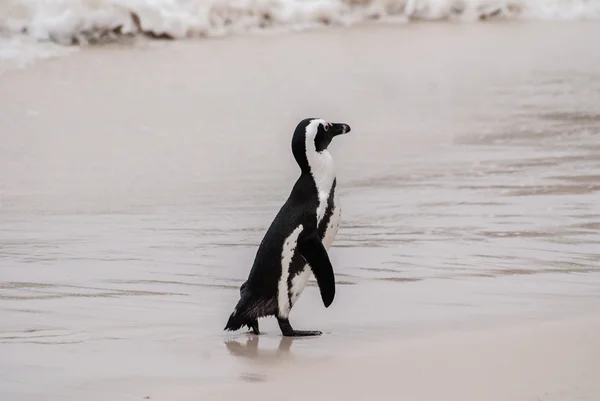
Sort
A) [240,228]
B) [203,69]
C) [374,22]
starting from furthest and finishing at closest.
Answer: [374,22] < [203,69] < [240,228]

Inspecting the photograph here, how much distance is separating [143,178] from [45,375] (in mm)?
3366

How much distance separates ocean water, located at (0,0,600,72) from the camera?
42.0ft

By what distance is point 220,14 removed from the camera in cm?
1450

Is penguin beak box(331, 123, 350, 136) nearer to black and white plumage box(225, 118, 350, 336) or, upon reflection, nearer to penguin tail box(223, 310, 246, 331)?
black and white plumage box(225, 118, 350, 336)

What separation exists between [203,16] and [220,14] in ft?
1.42

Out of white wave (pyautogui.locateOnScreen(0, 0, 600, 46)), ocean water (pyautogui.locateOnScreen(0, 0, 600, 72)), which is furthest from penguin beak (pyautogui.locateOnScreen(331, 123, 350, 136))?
white wave (pyautogui.locateOnScreen(0, 0, 600, 46))

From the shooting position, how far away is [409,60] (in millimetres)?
11578

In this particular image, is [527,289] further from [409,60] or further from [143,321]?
[409,60]

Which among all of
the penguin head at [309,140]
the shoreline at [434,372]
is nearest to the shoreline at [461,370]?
the shoreline at [434,372]

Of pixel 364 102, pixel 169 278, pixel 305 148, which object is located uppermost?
pixel 364 102

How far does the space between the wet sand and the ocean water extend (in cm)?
149

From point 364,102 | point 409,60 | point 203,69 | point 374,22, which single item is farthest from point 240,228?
Result: point 374,22

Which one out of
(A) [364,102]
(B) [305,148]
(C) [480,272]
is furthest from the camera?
(A) [364,102]

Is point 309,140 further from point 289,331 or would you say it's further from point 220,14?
point 220,14
